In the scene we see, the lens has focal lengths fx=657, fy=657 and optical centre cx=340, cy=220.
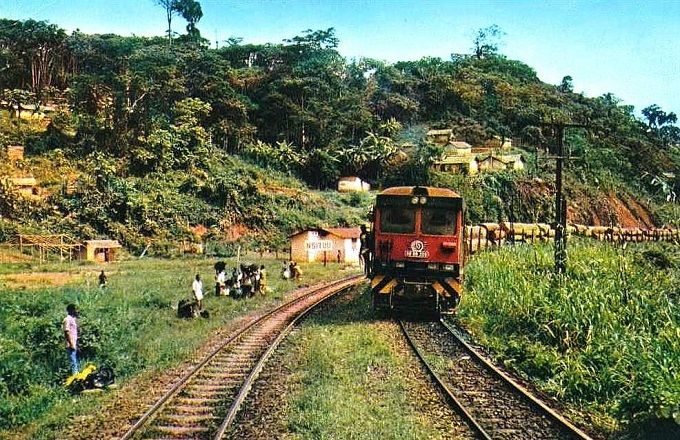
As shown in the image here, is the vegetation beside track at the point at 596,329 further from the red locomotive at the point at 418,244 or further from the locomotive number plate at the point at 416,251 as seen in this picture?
the locomotive number plate at the point at 416,251

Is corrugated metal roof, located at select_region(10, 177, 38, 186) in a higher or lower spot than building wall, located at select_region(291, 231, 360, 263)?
higher

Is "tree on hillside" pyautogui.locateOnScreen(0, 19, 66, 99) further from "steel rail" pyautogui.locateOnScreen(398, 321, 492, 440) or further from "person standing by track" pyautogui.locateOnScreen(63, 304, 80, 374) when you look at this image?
"steel rail" pyautogui.locateOnScreen(398, 321, 492, 440)

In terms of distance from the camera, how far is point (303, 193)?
6016 centimetres

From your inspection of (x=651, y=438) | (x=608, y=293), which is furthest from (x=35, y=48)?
(x=651, y=438)

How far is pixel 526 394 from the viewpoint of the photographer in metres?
9.76

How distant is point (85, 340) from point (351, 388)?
5481 millimetres

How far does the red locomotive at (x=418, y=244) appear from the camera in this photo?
54.5ft

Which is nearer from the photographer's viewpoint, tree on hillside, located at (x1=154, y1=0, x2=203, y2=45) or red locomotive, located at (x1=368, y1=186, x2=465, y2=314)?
red locomotive, located at (x1=368, y1=186, x2=465, y2=314)

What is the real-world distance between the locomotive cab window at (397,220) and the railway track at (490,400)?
12.0 ft

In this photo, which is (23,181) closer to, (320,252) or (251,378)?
(320,252)

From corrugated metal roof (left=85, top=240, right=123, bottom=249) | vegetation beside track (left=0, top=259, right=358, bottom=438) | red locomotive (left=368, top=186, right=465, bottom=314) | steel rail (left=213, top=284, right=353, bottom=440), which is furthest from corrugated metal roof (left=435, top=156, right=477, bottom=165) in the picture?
red locomotive (left=368, top=186, right=465, bottom=314)

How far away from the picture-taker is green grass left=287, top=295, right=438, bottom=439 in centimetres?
812

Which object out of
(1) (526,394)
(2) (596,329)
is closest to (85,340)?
(1) (526,394)

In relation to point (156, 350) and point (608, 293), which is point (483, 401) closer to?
point (608, 293)
